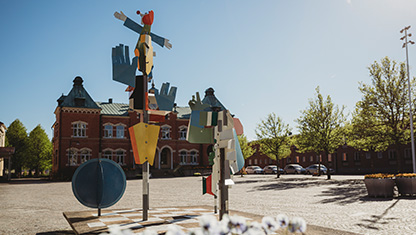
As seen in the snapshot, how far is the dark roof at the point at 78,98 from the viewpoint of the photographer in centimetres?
4128

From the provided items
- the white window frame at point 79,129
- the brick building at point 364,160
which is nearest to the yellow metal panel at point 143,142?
the white window frame at point 79,129

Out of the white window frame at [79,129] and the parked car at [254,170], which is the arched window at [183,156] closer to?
the white window frame at [79,129]

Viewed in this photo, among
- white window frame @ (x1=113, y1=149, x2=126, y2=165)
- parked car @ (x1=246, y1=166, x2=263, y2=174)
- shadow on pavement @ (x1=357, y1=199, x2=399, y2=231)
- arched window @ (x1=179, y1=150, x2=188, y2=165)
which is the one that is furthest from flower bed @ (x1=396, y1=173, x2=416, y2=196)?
parked car @ (x1=246, y1=166, x2=263, y2=174)

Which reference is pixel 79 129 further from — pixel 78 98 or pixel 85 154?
pixel 78 98

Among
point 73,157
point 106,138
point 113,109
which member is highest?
point 113,109

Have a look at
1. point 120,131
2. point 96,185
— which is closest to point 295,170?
point 120,131

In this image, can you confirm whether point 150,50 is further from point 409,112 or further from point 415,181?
point 409,112

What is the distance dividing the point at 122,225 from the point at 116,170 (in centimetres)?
151

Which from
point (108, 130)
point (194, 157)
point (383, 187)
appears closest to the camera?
point (383, 187)

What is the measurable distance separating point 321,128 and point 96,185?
90.0 feet

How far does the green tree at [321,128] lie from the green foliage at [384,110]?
18.2ft

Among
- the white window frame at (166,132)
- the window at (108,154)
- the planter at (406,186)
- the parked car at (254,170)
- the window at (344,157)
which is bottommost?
the parked car at (254,170)

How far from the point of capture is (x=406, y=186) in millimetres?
14656

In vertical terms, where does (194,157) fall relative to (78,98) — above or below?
below
